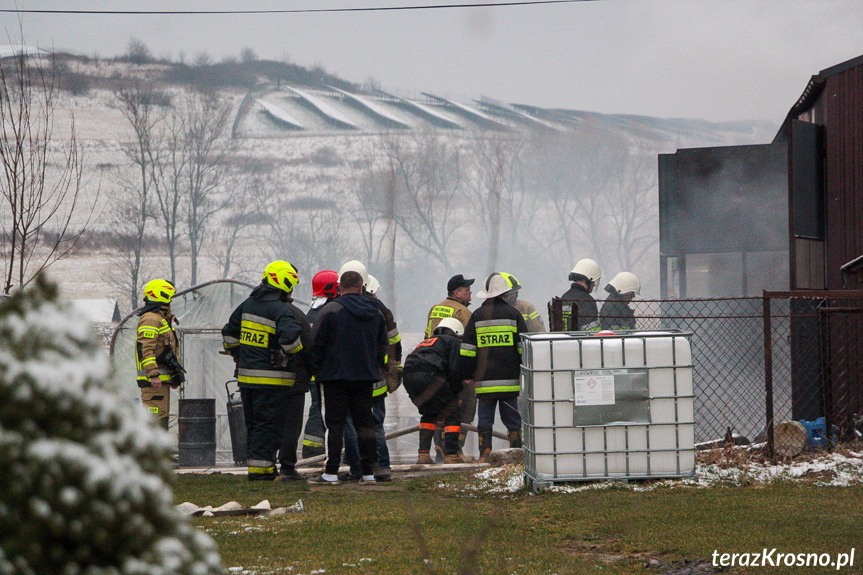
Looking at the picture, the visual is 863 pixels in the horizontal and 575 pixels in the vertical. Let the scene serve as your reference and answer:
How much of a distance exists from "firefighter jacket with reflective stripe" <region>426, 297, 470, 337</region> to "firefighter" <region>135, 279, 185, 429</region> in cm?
274

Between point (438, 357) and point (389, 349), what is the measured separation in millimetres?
1279

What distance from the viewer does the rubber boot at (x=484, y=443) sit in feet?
30.1

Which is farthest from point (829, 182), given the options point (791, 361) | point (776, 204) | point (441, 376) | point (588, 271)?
point (441, 376)

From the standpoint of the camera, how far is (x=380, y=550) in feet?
15.4

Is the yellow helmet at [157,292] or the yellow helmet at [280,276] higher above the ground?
the yellow helmet at [280,276]

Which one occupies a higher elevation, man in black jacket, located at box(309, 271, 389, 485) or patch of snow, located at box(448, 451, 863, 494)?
man in black jacket, located at box(309, 271, 389, 485)

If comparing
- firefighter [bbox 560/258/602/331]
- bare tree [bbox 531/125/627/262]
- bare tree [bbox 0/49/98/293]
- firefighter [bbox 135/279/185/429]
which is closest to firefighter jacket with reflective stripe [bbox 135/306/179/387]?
firefighter [bbox 135/279/185/429]

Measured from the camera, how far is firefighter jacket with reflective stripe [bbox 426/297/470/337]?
1020cm

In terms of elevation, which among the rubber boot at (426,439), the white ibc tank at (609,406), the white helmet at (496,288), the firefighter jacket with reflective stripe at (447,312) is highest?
the white helmet at (496,288)

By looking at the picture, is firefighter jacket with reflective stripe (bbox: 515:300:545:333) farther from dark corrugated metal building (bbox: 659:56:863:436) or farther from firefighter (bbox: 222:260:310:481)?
firefighter (bbox: 222:260:310:481)

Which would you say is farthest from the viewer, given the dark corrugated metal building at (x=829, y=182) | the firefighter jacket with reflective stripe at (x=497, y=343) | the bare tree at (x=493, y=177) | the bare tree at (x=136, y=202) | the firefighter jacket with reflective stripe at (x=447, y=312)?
the bare tree at (x=493, y=177)

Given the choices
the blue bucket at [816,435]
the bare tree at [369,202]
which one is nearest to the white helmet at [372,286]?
the blue bucket at [816,435]

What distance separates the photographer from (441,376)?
9195 mm

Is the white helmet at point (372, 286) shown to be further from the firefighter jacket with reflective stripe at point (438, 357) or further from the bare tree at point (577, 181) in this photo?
the bare tree at point (577, 181)
